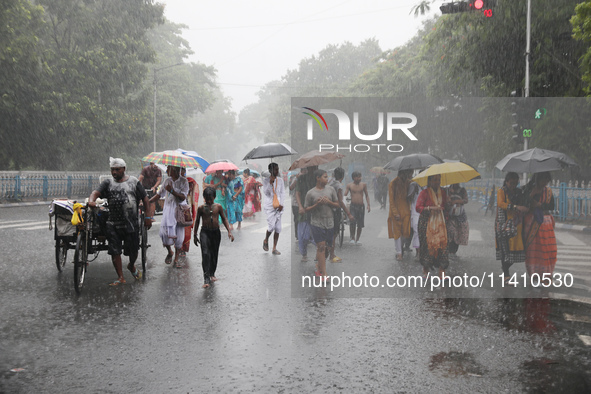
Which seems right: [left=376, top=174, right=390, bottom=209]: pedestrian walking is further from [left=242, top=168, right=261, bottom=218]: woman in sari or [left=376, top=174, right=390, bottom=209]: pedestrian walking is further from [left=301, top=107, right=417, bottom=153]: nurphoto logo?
[left=301, top=107, right=417, bottom=153]: nurphoto logo

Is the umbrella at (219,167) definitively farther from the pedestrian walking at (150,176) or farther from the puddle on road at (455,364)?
the puddle on road at (455,364)

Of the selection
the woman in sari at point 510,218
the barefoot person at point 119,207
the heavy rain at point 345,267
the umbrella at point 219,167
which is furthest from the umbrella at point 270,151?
the woman in sari at point 510,218

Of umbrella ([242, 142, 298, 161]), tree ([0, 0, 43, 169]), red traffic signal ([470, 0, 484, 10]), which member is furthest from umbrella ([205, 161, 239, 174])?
tree ([0, 0, 43, 169])

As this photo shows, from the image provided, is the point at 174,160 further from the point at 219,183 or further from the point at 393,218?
the point at 219,183

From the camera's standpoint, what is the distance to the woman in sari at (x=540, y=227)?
28.3 ft

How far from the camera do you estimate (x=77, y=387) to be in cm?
450

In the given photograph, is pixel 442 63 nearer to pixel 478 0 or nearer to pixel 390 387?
pixel 478 0

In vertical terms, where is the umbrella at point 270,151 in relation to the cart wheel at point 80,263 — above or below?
above

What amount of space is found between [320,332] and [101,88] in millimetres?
31044

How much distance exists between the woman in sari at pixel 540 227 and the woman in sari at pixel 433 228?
116cm

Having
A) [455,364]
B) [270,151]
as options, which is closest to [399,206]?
[270,151]

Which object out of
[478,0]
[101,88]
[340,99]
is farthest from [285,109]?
[340,99]

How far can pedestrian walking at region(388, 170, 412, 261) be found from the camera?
1053 centimetres

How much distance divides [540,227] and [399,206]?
8.28 ft
